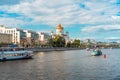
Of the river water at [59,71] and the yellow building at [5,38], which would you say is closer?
the river water at [59,71]

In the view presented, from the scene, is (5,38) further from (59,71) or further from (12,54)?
(59,71)

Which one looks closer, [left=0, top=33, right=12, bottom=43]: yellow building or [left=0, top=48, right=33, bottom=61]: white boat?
[left=0, top=48, right=33, bottom=61]: white boat

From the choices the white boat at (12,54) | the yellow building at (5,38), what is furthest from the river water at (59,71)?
the yellow building at (5,38)

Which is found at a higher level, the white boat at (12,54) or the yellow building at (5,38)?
the yellow building at (5,38)

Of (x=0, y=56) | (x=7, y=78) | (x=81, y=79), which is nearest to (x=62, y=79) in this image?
(x=81, y=79)

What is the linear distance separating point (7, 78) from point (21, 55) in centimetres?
3757

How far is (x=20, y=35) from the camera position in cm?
19375

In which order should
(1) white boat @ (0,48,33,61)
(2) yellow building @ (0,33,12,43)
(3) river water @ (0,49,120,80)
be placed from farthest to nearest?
(2) yellow building @ (0,33,12,43) → (1) white boat @ (0,48,33,61) → (3) river water @ (0,49,120,80)

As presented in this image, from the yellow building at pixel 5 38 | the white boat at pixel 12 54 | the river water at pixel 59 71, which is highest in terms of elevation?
the yellow building at pixel 5 38

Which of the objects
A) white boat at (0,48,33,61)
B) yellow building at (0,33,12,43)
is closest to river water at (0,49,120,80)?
white boat at (0,48,33,61)

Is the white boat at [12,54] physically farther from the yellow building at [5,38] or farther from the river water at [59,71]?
the yellow building at [5,38]

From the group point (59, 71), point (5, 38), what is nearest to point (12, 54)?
point (59, 71)

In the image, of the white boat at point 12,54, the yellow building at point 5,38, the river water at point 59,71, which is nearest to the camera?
the river water at point 59,71

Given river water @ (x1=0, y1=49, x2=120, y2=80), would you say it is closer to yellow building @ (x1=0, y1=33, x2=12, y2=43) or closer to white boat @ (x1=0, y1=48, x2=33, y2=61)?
Answer: white boat @ (x1=0, y1=48, x2=33, y2=61)
